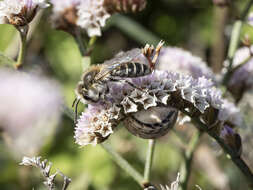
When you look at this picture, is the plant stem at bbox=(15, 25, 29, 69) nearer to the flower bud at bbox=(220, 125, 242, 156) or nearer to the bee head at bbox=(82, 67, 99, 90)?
the bee head at bbox=(82, 67, 99, 90)

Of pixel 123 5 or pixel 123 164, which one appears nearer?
pixel 123 164

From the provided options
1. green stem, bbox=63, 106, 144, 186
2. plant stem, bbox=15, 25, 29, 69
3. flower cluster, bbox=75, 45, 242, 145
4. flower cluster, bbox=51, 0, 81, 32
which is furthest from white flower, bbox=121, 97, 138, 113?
flower cluster, bbox=51, 0, 81, 32

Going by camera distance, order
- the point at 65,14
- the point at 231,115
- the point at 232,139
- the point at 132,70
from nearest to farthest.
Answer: the point at 132,70 < the point at 232,139 < the point at 231,115 < the point at 65,14

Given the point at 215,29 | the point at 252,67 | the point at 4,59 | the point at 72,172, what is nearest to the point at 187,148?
the point at 252,67

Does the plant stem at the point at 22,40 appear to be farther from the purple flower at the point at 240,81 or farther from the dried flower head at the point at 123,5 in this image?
the purple flower at the point at 240,81

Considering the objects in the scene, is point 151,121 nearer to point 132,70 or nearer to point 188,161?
point 132,70

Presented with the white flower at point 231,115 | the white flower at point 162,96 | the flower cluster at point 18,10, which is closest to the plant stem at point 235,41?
the white flower at point 231,115

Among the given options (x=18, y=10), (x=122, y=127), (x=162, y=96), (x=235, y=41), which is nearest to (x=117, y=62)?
(x=162, y=96)
